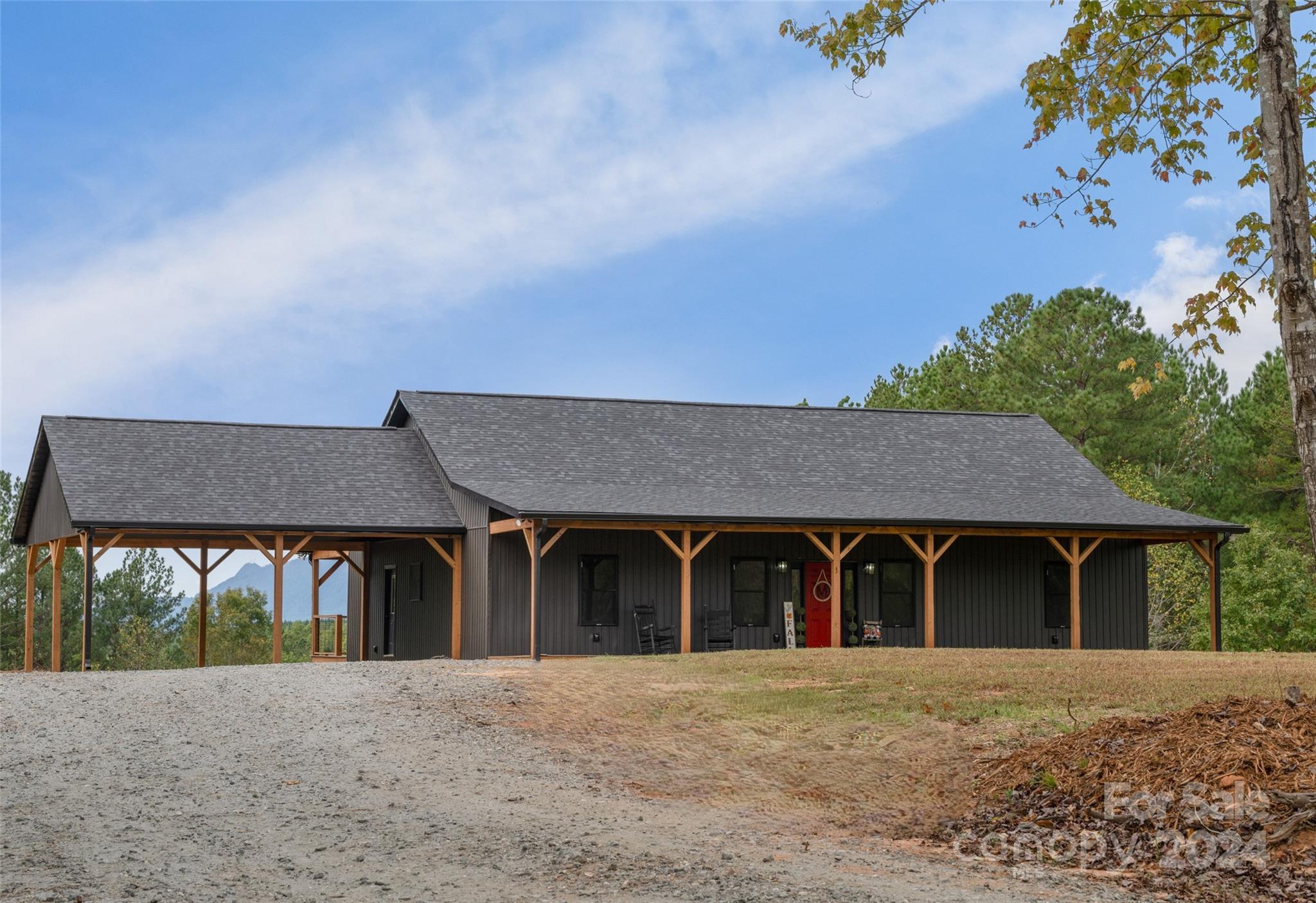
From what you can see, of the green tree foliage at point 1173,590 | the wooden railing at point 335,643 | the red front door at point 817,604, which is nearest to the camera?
the red front door at point 817,604

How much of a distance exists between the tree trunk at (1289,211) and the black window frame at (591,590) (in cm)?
1370

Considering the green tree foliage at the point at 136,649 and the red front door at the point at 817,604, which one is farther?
the green tree foliage at the point at 136,649

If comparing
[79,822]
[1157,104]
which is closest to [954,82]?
[1157,104]

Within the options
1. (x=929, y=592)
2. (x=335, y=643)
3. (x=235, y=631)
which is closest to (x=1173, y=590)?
(x=929, y=592)

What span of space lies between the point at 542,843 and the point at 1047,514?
16365mm

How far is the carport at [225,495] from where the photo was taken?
69.5 ft

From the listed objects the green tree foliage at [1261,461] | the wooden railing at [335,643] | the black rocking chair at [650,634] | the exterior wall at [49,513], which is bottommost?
the wooden railing at [335,643]

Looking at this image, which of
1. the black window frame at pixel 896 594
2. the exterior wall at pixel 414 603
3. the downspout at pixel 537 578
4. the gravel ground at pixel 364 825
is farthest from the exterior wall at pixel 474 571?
the gravel ground at pixel 364 825

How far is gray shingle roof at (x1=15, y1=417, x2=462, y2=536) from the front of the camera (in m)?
21.4

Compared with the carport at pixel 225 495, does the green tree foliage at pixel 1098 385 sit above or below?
above

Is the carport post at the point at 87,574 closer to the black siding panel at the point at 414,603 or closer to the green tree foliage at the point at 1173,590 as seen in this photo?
the black siding panel at the point at 414,603

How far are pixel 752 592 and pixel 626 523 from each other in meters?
3.94

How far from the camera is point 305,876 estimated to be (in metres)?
7.46

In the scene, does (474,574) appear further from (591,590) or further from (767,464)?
(767,464)
